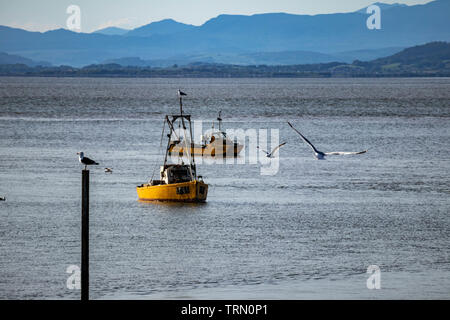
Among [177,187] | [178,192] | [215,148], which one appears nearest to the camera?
[177,187]

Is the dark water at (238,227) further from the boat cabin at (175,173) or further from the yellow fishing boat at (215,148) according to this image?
the yellow fishing boat at (215,148)

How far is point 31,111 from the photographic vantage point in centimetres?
11931

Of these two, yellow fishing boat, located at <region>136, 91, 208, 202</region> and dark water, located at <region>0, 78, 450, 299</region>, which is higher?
yellow fishing boat, located at <region>136, 91, 208, 202</region>

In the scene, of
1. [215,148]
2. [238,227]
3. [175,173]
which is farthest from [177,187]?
[215,148]

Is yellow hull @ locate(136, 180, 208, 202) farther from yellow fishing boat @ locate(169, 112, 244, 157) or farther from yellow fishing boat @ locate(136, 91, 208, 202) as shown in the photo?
yellow fishing boat @ locate(169, 112, 244, 157)

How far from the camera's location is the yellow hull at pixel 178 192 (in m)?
40.3

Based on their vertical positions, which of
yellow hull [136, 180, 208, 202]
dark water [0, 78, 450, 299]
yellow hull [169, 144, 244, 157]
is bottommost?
dark water [0, 78, 450, 299]

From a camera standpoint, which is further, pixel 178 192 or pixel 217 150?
pixel 217 150

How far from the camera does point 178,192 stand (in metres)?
40.4

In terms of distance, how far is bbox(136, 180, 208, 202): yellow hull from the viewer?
40312 mm

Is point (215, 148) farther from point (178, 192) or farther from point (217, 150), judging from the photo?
point (178, 192)

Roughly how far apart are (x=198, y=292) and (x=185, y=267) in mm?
3134

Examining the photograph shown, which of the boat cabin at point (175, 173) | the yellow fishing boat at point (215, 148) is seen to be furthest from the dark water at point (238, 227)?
the yellow fishing boat at point (215, 148)

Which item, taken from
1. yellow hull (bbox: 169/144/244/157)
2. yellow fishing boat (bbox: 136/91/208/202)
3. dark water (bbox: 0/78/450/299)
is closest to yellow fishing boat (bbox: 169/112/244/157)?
yellow hull (bbox: 169/144/244/157)
